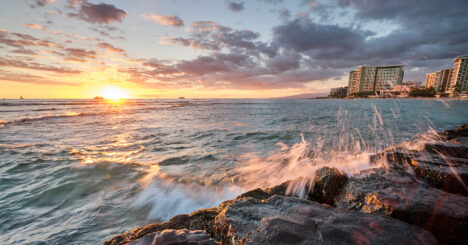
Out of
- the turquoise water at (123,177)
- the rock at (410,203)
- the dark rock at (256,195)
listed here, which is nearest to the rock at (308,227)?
the rock at (410,203)

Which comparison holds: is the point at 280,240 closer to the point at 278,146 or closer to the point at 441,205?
the point at 441,205

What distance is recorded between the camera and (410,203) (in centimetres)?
231

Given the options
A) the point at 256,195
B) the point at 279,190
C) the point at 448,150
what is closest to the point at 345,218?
A: the point at 256,195

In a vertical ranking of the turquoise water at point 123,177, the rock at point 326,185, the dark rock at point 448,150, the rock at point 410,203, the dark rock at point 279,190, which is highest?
the rock at point 410,203

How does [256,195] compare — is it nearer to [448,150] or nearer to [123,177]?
[123,177]

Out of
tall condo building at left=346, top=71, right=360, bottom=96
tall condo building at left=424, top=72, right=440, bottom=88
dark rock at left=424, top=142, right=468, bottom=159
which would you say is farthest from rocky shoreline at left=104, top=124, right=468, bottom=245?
tall condo building at left=424, top=72, right=440, bottom=88

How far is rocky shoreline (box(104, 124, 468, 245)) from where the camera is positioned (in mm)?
1768

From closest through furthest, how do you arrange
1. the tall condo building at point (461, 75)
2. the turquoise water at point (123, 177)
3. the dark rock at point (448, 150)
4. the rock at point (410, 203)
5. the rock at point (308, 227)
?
the rock at point (308, 227) < the rock at point (410, 203) < the turquoise water at point (123, 177) < the dark rock at point (448, 150) < the tall condo building at point (461, 75)

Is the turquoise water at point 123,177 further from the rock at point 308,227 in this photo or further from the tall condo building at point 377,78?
the tall condo building at point 377,78

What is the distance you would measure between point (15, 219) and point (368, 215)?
243 inches

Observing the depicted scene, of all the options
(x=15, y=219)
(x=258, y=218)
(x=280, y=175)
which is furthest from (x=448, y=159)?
(x=15, y=219)

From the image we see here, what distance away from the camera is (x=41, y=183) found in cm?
493

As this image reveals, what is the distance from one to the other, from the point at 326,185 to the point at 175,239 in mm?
2779

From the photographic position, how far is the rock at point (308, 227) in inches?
67.5
